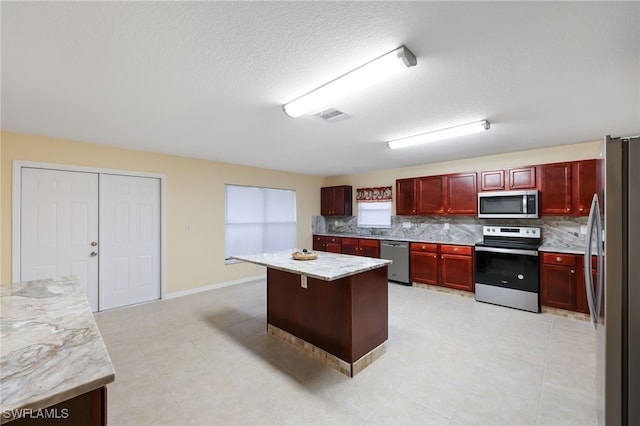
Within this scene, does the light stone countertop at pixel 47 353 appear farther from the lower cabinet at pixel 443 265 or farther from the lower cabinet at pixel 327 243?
the lower cabinet at pixel 327 243

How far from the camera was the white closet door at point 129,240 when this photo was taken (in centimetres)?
388

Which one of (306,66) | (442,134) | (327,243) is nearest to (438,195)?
(442,134)

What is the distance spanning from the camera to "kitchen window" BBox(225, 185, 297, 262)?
5.28 meters

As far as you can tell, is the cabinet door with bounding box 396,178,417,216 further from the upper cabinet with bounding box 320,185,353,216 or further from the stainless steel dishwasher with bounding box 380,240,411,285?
the upper cabinet with bounding box 320,185,353,216

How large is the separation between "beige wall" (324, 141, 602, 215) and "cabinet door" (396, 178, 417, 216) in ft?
0.81

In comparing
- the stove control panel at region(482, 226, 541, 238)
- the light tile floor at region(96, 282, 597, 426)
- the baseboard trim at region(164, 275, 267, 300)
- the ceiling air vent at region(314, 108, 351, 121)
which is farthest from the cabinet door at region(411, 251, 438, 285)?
the ceiling air vent at region(314, 108, 351, 121)

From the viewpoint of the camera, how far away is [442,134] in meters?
3.20

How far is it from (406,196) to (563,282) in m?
2.65

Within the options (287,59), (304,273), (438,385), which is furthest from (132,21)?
(438,385)

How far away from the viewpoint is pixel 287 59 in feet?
5.67

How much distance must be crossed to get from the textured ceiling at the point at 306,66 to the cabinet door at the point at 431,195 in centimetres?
166

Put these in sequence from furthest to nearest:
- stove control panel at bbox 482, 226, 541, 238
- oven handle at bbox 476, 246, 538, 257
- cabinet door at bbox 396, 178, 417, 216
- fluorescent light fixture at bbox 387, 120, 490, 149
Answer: cabinet door at bbox 396, 178, 417, 216 → stove control panel at bbox 482, 226, 541, 238 → oven handle at bbox 476, 246, 538, 257 → fluorescent light fixture at bbox 387, 120, 490, 149

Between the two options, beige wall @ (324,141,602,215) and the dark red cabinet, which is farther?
beige wall @ (324,141,602,215)

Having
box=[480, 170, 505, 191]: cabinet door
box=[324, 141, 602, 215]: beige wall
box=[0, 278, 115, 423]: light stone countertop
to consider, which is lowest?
box=[0, 278, 115, 423]: light stone countertop
